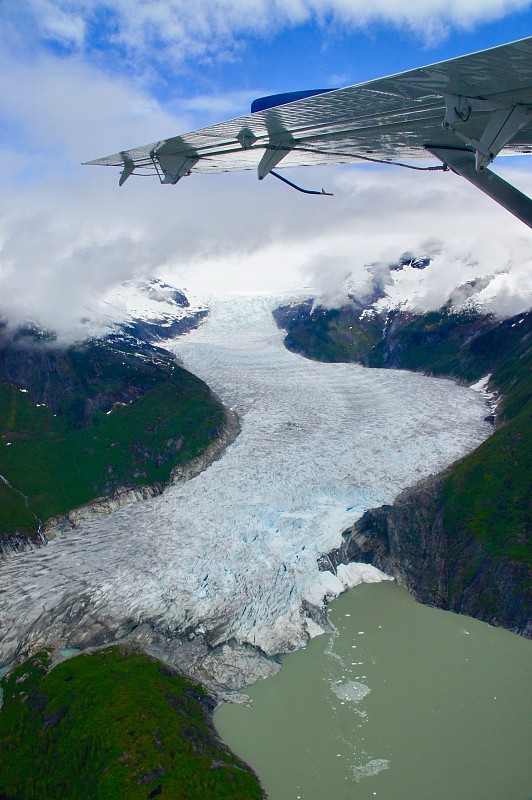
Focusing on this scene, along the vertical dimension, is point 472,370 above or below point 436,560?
above

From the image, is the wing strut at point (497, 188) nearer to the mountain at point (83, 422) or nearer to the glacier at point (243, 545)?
the glacier at point (243, 545)

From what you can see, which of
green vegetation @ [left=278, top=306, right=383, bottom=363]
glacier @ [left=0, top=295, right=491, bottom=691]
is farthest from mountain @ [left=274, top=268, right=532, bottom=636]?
green vegetation @ [left=278, top=306, right=383, bottom=363]

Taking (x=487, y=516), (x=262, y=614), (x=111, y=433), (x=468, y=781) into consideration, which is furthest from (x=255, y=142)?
(x=111, y=433)

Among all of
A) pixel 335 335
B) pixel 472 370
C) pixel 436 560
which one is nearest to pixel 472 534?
pixel 436 560

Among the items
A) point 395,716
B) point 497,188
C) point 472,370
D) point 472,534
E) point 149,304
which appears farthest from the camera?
point 149,304

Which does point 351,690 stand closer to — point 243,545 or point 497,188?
point 243,545

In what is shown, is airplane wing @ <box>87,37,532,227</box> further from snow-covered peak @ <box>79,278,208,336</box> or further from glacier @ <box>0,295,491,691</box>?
snow-covered peak @ <box>79,278,208,336</box>

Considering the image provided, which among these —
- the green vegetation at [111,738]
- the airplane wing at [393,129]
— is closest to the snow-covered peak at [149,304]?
the green vegetation at [111,738]
